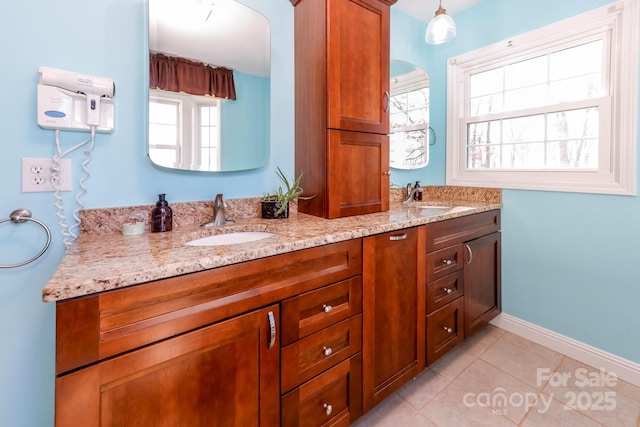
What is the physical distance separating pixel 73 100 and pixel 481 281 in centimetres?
235

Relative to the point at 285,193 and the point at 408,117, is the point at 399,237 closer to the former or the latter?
the point at 285,193

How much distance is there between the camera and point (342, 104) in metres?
1.45

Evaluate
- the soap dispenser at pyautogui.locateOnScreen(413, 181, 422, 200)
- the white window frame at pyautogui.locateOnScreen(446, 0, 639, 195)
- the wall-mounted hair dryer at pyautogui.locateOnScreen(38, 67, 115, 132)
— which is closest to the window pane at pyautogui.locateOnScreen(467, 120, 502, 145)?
the white window frame at pyautogui.locateOnScreen(446, 0, 639, 195)

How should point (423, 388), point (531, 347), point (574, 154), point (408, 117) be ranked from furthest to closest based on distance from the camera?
point (408, 117), point (531, 347), point (574, 154), point (423, 388)

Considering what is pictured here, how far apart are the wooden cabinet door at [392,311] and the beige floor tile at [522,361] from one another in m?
0.64

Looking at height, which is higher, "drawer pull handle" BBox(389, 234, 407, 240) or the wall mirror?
the wall mirror

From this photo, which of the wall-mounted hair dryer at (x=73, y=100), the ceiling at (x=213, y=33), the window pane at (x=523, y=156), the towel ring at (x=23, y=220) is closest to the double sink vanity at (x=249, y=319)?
the towel ring at (x=23, y=220)

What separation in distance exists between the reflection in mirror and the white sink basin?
4.45 ft

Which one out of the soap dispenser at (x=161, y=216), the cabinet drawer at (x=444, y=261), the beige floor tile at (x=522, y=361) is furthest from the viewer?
the beige floor tile at (x=522, y=361)

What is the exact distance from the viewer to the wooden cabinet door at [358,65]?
141 cm

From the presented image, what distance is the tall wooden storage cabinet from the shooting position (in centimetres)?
142

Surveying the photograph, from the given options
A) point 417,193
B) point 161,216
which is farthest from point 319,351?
point 417,193

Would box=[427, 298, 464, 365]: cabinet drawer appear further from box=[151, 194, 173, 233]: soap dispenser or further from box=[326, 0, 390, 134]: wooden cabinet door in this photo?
box=[151, 194, 173, 233]: soap dispenser

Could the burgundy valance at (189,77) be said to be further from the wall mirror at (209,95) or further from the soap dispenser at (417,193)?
the soap dispenser at (417,193)
